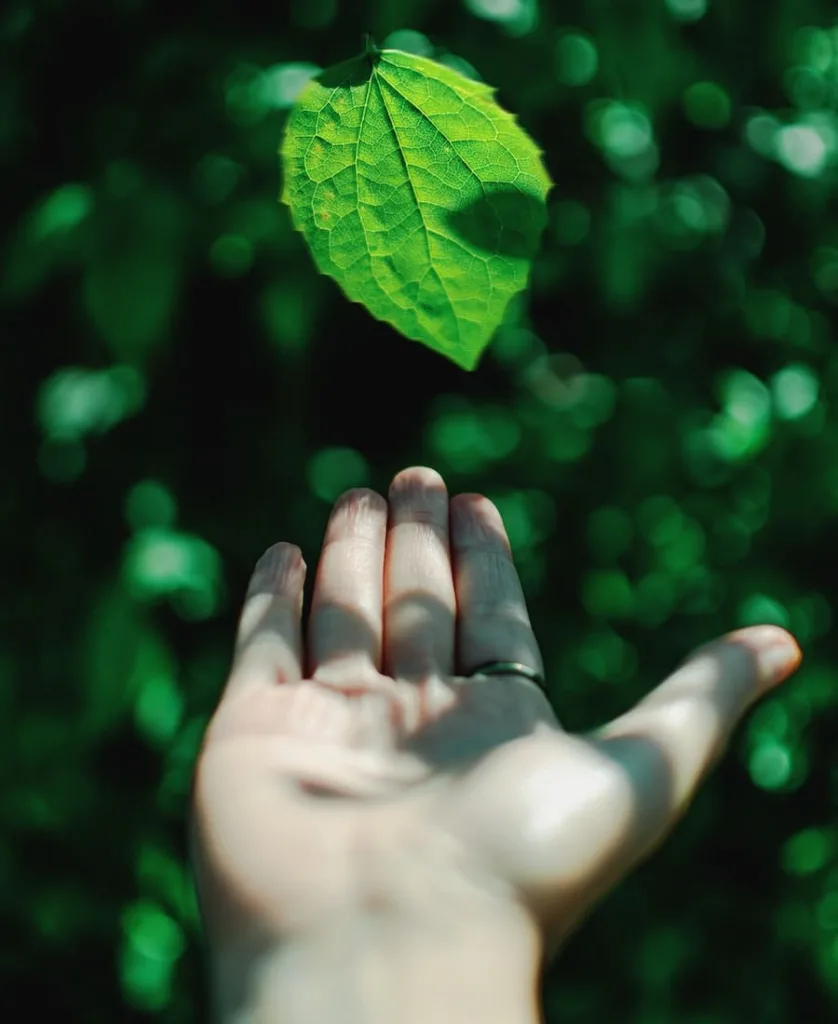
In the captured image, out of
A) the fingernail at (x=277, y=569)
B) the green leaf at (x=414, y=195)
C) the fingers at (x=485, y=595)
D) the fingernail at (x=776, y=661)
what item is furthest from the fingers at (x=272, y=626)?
the green leaf at (x=414, y=195)

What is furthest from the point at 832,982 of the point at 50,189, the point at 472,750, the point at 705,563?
the point at 50,189

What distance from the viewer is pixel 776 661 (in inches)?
56.5

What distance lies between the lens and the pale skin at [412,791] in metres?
1.15

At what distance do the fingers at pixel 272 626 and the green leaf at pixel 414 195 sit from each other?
0.94 meters

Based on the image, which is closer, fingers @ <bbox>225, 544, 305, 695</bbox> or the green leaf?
the green leaf

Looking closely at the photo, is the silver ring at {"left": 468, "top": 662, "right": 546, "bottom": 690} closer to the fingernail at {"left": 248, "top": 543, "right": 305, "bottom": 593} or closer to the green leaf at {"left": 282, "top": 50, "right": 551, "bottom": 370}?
the fingernail at {"left": 248, "top": 543, "right": 305, "bottom": 593}

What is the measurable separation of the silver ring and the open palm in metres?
0.02

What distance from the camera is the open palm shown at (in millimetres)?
1206

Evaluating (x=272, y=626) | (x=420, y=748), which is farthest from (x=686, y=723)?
(x=272, y=626)

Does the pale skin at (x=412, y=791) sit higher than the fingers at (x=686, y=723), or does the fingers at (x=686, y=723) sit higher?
the fingers at (x=686, y=723)

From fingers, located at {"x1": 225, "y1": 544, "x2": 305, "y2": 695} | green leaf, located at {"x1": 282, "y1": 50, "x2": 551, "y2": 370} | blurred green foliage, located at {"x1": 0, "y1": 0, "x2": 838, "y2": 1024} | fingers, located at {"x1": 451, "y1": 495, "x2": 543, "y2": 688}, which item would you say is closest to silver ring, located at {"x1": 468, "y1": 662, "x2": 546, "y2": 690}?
fingers, located at {"x1": 451, "y1": 495, "x2": 543, "y2": 688}

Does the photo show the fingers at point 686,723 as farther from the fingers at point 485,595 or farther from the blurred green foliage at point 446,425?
the blurred green foliage at point 446,425

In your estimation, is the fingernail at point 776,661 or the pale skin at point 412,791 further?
the fingernail at point 776,661

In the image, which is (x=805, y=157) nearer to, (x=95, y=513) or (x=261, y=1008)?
(x=95, y=513)
